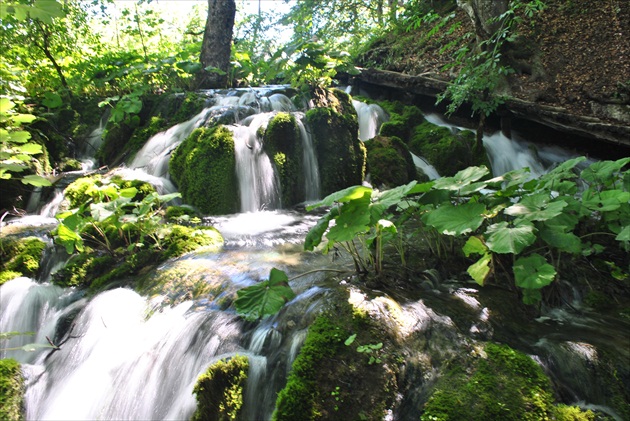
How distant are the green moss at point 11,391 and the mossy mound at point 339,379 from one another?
1.84 m

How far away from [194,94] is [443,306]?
6.86 m

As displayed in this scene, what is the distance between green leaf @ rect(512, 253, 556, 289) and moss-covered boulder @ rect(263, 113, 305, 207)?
3844 mm

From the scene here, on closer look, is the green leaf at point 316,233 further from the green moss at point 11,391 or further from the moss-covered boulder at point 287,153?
the moss-covered boulder at point 287,153

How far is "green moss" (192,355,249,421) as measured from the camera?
210 cm

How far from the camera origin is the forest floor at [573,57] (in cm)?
757

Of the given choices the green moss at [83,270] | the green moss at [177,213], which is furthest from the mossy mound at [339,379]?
the green moss at [177,213]

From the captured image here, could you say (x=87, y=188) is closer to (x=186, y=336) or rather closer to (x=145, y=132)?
(x=145, y=132)

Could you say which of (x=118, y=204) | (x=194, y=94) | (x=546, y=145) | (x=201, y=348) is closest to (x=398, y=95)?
(x=546, y=145)

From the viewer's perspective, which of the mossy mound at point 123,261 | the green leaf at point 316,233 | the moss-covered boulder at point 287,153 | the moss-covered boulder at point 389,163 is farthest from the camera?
the moss-covered boulder at point 389,163

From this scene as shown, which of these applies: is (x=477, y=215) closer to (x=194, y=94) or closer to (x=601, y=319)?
(x=601, y=319)

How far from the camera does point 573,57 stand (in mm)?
8656

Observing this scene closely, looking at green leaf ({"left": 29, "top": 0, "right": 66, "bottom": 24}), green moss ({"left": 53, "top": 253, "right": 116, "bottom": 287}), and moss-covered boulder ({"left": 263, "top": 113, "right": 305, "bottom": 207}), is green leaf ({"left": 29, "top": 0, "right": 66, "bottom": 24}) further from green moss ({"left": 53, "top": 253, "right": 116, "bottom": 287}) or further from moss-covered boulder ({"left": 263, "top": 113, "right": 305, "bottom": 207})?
moss-covered boulder ({"left": 263, "top": 113, "right": 305, "bottom": 207})

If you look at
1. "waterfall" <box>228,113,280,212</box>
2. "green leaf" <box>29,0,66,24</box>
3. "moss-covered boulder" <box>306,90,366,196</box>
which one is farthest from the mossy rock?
"green leaf" <box>29,0,66,24</box>

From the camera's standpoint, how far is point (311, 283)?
299 centimetres
